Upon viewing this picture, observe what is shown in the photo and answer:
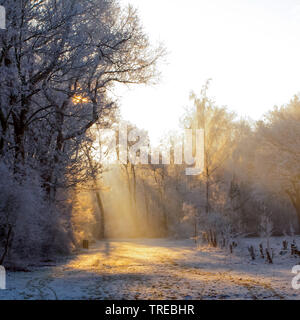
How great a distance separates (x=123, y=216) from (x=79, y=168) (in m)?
39.6

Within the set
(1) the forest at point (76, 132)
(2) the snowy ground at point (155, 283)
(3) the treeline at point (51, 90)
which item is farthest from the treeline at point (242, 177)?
(3) the treeline at point (51, 90)

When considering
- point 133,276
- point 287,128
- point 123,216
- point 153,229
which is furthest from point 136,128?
point 133,276

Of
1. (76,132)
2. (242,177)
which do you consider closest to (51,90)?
(76,132)

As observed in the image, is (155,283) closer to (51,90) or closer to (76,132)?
(76,132)

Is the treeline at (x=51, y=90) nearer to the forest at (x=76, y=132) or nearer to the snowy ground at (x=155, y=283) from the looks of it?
the forest at (x=76, y=132)

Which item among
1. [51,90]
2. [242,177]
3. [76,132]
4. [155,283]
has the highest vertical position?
[51,90]

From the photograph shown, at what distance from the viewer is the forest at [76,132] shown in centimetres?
1138

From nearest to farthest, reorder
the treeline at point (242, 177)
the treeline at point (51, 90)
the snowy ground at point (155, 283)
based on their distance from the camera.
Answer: the snowy ground at point (155, 283) < the treeline at point (51, 90) < the treeline at point (242, 177)

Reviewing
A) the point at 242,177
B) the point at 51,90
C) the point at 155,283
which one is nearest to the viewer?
the point at 155,283

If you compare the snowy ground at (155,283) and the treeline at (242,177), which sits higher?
the treeline at (242,177)

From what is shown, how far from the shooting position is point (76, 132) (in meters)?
15.2

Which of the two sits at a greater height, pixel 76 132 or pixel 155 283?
pixel 76 132

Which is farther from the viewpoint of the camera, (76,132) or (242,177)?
(242,177)
